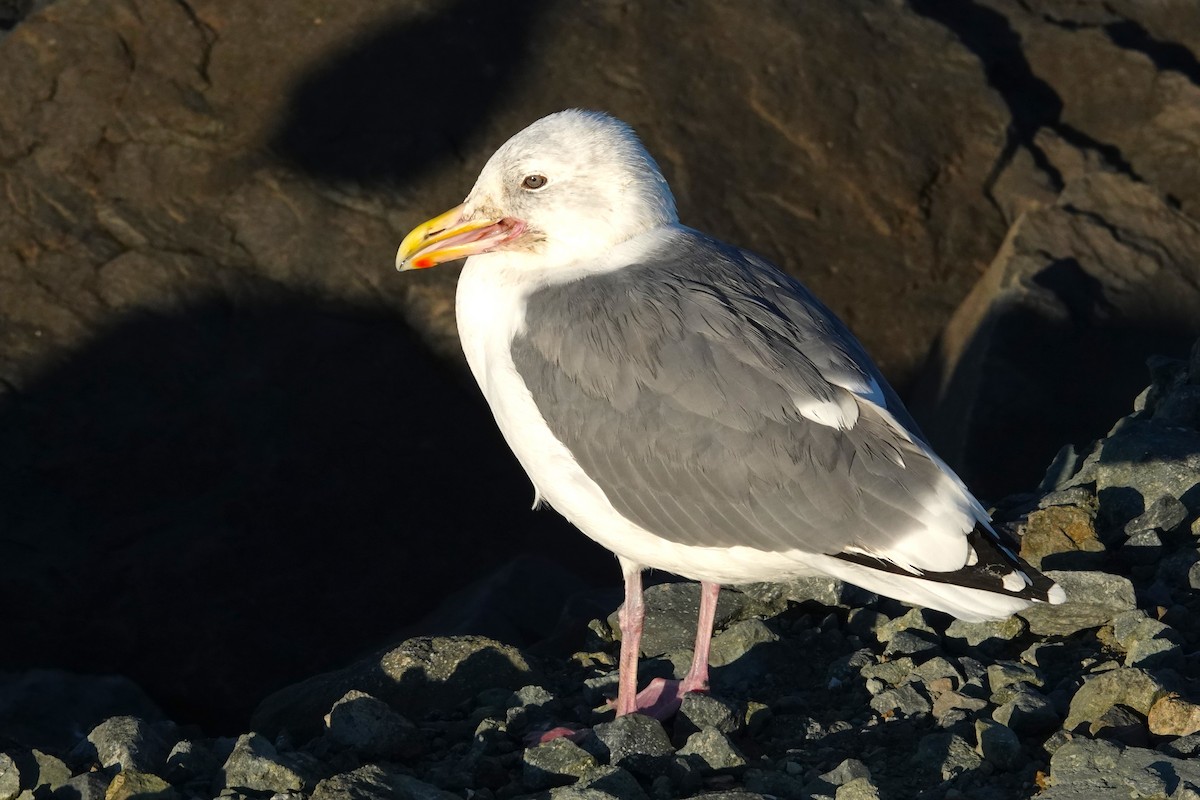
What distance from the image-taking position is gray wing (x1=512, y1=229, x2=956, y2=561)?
4164mm

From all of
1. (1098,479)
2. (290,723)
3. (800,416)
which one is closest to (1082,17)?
(1098,479)

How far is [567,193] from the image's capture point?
15.4ft

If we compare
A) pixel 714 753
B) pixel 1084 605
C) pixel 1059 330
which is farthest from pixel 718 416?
pixel 1059 330

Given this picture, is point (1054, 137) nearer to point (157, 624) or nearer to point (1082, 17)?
point (1082, 17)

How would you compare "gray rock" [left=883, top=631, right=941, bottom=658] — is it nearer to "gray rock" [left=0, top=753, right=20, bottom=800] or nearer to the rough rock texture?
the rough rock texture

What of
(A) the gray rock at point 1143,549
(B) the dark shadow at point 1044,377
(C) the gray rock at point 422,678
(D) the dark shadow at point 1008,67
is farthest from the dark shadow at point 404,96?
(A) the gray rock at point 1143,549

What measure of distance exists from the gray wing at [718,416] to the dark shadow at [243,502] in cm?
300

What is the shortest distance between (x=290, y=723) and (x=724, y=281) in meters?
2.11

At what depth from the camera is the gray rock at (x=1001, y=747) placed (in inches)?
155

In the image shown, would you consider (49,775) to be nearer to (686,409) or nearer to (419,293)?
(686,409)

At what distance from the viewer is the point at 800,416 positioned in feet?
13.7

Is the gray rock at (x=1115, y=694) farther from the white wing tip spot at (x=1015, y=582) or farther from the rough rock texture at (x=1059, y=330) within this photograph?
the rough rock texture at (x=1059, y=330)

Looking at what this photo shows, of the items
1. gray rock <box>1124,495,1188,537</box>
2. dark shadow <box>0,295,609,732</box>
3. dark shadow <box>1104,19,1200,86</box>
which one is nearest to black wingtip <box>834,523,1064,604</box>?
gray rock <box>1124,495,1188,537</box>

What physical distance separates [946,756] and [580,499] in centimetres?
129
